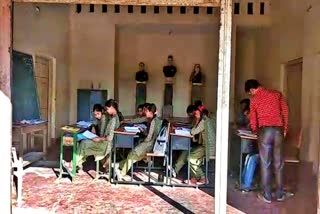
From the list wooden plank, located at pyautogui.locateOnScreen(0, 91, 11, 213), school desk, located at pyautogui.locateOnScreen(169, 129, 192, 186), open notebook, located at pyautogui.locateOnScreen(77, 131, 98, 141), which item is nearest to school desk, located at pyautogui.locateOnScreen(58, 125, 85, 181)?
open notebook, located at pyautogui.locateOnScreen(77, 131, 98, 141)

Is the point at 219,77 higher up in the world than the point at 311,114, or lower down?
higher up

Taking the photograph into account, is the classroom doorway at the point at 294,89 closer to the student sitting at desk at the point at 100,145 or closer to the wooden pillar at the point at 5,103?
the student sitting at desk at the point at 100,145

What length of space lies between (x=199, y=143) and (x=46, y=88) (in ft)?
14.6

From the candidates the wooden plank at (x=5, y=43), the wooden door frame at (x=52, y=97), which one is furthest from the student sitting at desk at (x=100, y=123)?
the wooden door frame at (x=52, y=97)

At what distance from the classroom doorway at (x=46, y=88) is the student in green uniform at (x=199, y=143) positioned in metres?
3.70

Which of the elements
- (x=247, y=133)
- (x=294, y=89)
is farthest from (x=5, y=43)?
(x=294, y=89)

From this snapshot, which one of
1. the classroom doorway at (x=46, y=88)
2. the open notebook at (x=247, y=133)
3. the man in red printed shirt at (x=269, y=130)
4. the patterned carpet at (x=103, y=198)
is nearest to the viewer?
the patterned carpet at (x=103, y=198)

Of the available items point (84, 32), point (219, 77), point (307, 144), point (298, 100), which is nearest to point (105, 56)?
point (84, 32)

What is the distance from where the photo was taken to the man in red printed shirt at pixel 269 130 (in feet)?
15.9

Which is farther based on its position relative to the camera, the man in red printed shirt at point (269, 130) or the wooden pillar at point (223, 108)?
the man in red printed shirt at point (269, 130)

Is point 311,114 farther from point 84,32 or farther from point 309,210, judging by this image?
point 84,32

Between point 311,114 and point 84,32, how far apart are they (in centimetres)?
588

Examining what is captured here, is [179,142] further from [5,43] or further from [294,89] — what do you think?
[294,89]

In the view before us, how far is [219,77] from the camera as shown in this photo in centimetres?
351
